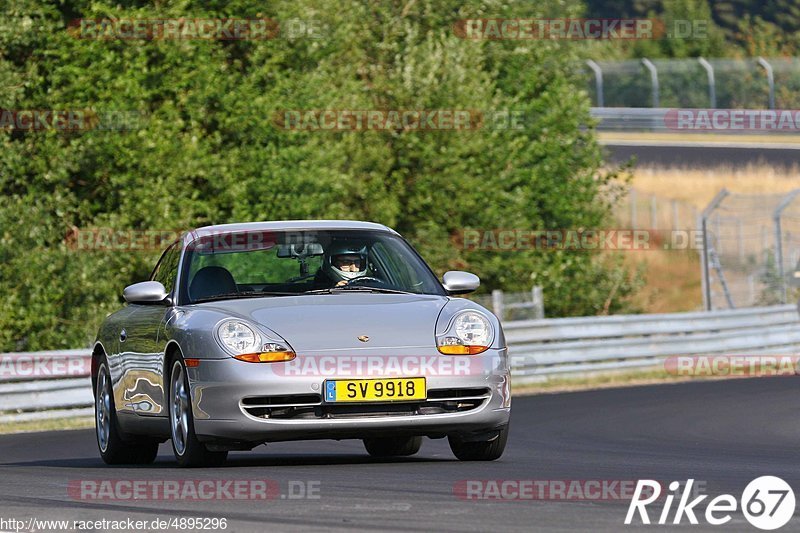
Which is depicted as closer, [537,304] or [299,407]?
[299,407]

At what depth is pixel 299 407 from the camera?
9.15 meters

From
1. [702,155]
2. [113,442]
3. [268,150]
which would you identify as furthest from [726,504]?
[702,155]

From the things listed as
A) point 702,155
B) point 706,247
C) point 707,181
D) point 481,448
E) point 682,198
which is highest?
point 481,448

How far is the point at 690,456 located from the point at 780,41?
240ft

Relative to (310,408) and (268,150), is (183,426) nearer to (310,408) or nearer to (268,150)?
(310,408)

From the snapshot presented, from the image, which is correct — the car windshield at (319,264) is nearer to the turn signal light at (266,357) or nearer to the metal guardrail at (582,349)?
the turn signal light at (266,357)

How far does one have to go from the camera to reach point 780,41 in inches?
3196

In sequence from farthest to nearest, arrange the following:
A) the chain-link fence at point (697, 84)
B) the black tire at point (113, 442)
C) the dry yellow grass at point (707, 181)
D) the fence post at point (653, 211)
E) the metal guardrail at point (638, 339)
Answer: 1. the chain-link fence at point (697, 84)
2. the fence post at point (653, 211)
3. the dry yellow grass at point (707, 181)
4. the metal guardrail at point (638, 339)
5. the black tire at point (113, 442)

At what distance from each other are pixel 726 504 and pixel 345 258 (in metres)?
3.70

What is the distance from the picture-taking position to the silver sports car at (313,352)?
30.0 feet

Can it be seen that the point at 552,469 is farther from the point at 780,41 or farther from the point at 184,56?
the point at 780,41

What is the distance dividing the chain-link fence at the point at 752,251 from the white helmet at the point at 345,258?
15205 mm

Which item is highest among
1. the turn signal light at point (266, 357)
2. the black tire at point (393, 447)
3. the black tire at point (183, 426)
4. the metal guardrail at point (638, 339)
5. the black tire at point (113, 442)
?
the turn signal light at point (266, 357)

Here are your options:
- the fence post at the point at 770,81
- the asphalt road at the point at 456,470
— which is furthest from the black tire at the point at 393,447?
the fence post at the point at 770,81
